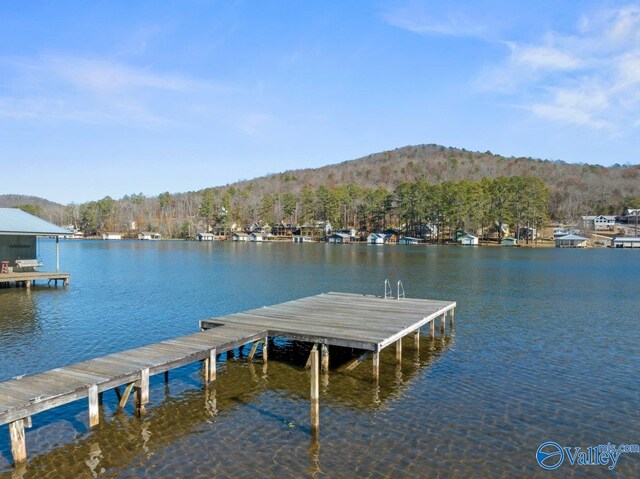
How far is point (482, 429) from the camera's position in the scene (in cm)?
1052

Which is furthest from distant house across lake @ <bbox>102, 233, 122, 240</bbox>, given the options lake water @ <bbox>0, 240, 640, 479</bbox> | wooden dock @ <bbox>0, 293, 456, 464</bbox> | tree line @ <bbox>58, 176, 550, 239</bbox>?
wooden dock @ <bbox>0, 293, 456, 464</bbox>

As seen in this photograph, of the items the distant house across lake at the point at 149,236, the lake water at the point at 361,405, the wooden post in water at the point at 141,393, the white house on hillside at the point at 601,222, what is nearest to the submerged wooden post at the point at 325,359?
the lake water at the point at 361,405

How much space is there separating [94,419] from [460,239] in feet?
366

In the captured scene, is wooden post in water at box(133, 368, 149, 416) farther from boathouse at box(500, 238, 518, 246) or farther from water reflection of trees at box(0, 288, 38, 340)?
boathouse at box(500, 238, 518, 246)

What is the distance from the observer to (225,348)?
525 inches

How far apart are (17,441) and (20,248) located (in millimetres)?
29587

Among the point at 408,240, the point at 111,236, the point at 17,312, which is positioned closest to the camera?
the point at 17,312

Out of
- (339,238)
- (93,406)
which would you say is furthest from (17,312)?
(339,238)

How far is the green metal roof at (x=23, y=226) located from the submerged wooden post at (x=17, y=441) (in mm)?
26586

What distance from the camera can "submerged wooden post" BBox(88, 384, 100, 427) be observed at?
977cm

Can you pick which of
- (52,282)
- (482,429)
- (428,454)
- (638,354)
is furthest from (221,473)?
(52,282)

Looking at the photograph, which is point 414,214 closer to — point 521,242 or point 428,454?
point 521,242

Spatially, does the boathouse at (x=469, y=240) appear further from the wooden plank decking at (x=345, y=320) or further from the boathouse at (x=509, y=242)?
the wooden plank decking at (x=345, y=320)

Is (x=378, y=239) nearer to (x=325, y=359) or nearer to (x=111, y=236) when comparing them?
(x=111, y=236)
